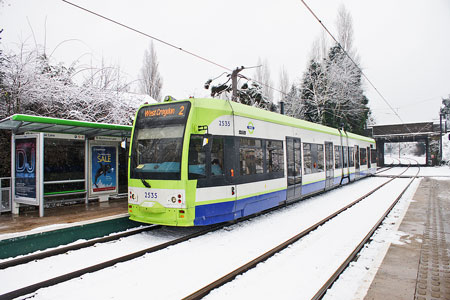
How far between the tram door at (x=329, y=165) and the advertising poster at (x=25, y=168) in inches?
465

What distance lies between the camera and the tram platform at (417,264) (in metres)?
4.02

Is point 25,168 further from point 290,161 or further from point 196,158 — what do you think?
point 290,161

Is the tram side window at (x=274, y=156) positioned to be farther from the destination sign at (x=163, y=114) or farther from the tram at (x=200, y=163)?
the destination sign at (x=163, y=114)

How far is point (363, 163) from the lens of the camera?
21109 mm

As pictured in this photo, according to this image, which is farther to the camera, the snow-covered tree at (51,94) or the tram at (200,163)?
the snow-covered tree at (51,94)

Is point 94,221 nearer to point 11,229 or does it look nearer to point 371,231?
point 11,229

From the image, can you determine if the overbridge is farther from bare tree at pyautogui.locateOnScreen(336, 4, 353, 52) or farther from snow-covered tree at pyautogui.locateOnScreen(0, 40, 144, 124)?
snow-covered tree at pyautogui.locateOnScreen(0, 40, 144, 124)

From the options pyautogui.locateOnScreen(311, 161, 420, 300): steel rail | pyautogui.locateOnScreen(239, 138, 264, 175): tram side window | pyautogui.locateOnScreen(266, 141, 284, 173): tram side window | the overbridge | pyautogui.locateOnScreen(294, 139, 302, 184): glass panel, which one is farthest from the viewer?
the overbridge

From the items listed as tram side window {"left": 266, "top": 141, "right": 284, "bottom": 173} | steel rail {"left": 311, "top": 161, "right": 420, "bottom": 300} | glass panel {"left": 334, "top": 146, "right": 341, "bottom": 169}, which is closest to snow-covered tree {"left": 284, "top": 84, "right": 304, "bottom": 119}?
glass panel {"left": 334, "top": 146, "right": 341, "bottom": 169}

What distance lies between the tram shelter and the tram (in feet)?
4.21

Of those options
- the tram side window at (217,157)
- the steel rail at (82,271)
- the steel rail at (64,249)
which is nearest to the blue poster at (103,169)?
the steel rail at (64,249)

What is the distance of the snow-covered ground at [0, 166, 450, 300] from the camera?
4.25 meters

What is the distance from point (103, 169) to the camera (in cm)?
1025

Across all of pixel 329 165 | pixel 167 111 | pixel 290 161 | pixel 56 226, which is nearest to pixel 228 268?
pixel 167 111
